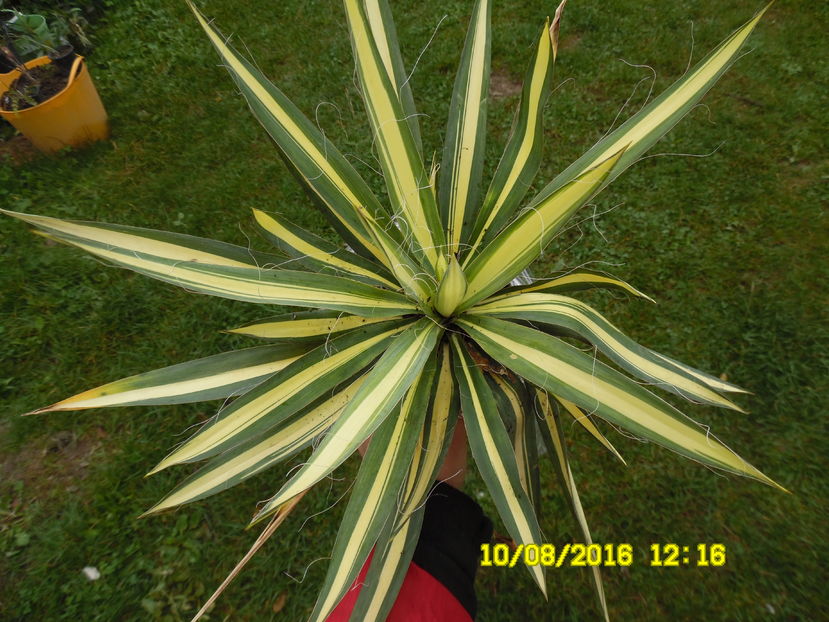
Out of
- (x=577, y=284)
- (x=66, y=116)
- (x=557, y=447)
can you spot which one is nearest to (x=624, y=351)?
(x=577, y=284)

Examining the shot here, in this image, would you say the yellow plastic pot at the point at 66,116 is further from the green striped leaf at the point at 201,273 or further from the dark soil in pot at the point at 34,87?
the green striped leaf at the point at 201,273

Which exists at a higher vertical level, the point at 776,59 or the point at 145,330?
the point at 776,59

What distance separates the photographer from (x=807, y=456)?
158cm

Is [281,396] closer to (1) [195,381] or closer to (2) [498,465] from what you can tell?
(1) [195,381]

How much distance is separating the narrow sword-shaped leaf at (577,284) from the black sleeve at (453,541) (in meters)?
0.50

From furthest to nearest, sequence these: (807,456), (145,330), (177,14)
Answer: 1. (177,14)
2. (145,330)
3. (807,456)

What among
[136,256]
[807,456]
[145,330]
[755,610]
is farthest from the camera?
[145,330]

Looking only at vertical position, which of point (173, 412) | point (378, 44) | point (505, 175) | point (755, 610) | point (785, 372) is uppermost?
point (378, 44)

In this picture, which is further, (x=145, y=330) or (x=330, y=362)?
(x=145, y=330)

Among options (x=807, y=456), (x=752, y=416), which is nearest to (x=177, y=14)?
(x=752, y=416)

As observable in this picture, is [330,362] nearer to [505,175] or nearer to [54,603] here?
[505,175]

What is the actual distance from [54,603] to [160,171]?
1.71 m

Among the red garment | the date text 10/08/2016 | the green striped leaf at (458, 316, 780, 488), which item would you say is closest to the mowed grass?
the date text 10/08/2016

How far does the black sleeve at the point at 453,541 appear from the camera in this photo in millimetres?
1036
